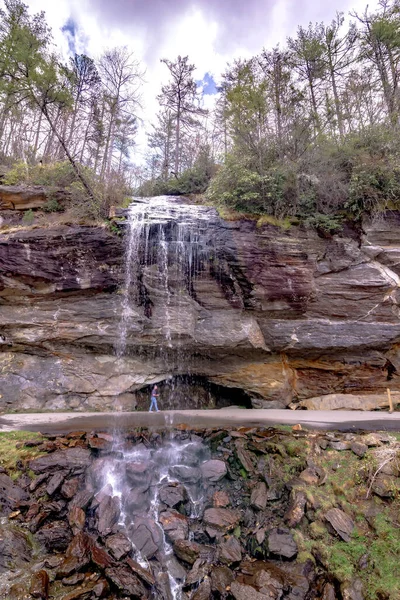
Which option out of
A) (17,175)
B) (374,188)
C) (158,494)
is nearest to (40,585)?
(158,494)

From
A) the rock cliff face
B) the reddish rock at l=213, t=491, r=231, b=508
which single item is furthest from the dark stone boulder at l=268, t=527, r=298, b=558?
the rock cliff face

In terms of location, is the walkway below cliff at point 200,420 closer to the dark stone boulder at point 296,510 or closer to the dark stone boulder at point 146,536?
the dark stone boulder at point 296,510

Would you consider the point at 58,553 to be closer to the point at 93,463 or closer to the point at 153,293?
the point at 93,463

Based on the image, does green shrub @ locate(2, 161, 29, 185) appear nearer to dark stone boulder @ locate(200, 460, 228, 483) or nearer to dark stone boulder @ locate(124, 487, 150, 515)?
dark stone boulder @ locate(124, 487, 150, 515)

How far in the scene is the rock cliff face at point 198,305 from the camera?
10664mm

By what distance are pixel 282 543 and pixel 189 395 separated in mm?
7906

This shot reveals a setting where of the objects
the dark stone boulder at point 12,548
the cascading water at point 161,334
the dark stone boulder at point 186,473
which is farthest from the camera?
the dark stone boulder at point 186,473

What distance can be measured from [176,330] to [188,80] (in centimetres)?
1922

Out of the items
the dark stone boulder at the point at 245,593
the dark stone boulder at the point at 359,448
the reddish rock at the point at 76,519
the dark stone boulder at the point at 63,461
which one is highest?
the dark stone boulder at the point at 63,461

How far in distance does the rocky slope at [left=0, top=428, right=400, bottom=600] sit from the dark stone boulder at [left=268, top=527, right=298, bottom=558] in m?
0.02

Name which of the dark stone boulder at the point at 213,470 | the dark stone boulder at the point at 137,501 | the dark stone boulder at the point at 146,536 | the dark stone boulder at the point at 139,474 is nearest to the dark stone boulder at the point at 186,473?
the dark stone boulder at the point at 213,470

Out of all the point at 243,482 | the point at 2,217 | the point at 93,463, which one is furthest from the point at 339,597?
the point at 2,217

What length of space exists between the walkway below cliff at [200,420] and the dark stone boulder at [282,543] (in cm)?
347

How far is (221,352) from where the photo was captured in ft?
37.1
